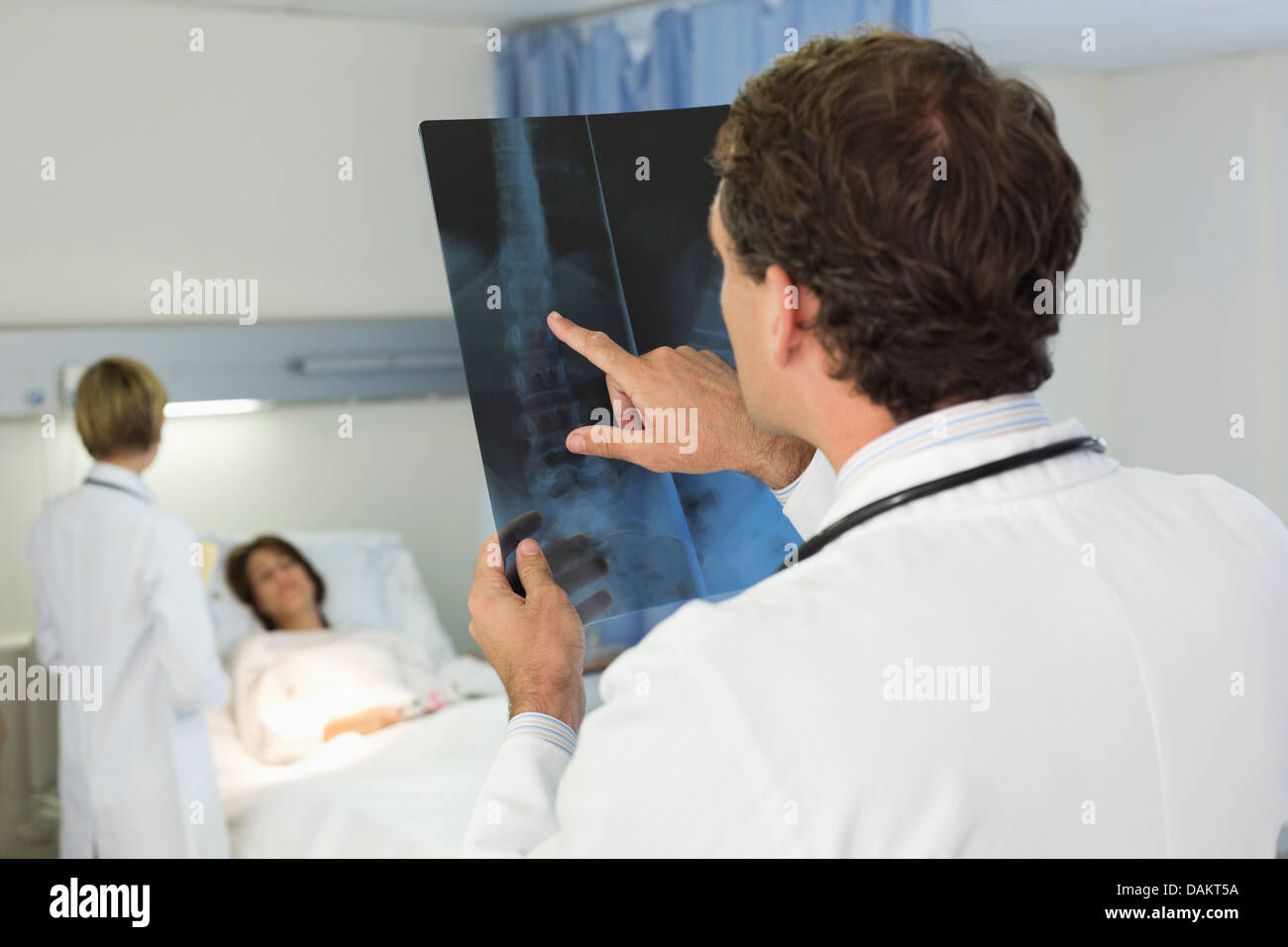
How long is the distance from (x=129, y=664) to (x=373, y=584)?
1004 millimetres

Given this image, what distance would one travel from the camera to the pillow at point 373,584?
3.67 m

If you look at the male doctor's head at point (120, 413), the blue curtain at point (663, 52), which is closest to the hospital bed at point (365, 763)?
the male doctor's head at point (120, 413)

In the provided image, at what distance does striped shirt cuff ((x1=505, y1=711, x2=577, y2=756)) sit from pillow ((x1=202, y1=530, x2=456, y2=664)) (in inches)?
107

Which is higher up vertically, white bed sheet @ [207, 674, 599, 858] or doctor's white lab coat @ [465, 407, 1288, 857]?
doctor's white lab coat @ [465, 407, 1288, 857]

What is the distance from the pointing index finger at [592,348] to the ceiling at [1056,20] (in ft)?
5.98

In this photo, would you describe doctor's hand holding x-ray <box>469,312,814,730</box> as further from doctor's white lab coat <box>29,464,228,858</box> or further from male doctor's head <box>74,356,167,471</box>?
male doctor's head <box>74,356,167,471</box>

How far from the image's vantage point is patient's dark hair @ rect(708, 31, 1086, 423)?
31.3 inches

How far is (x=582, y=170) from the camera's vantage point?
1294mm

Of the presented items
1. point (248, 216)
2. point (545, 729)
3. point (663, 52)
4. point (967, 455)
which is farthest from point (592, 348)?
point (248, 216)

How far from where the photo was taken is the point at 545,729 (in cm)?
102

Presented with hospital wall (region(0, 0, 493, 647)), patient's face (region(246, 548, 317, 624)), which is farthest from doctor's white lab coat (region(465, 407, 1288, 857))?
hospital wall (region(0, 0, 493, 647))

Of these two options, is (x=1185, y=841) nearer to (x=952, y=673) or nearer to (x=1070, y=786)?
(x=1070, y=786)

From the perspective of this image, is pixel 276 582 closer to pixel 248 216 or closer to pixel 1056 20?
pixel 248 216
